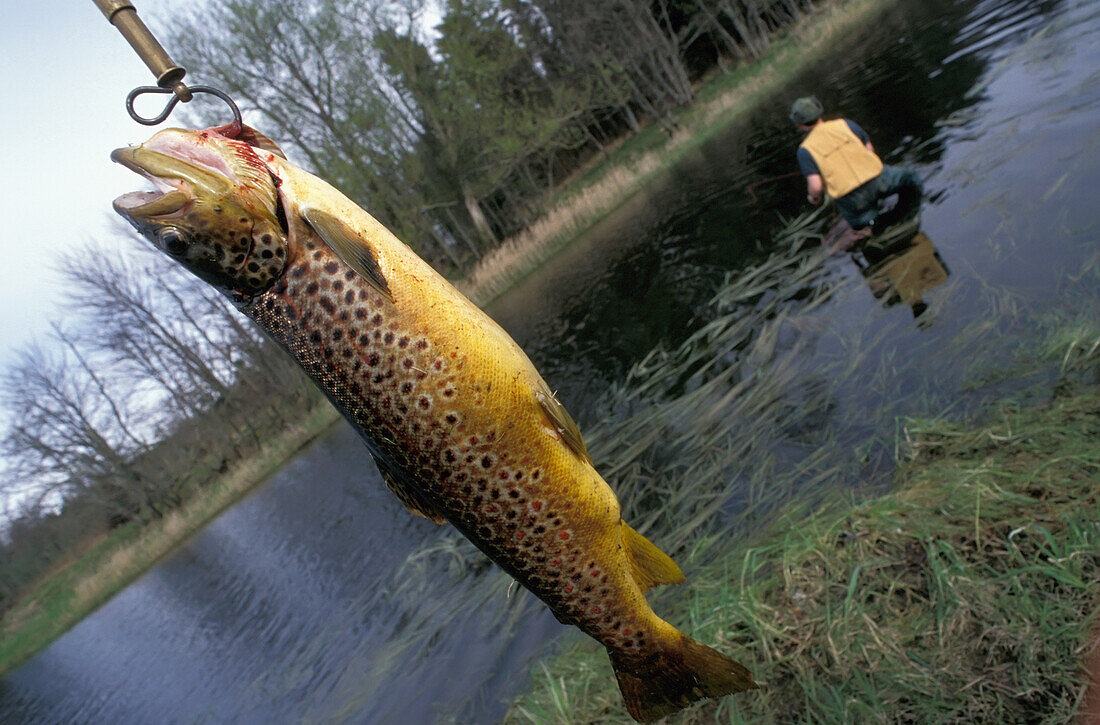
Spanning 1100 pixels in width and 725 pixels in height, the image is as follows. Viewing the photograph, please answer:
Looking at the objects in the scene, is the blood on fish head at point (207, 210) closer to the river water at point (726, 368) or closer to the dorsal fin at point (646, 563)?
the dorsal fin at point (646, 563)

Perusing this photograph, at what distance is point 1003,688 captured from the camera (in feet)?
8.00

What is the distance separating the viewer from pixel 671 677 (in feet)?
7.34

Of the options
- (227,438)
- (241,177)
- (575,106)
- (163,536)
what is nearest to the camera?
(241,177)

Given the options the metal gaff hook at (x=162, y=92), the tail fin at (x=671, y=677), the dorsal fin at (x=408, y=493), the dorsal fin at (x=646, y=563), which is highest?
the metal gaff hook at (x=162, y=92)

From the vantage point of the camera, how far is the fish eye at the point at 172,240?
5.71ft

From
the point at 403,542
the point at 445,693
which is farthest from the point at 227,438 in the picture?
the point at 445,693

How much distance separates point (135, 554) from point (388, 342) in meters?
24.5

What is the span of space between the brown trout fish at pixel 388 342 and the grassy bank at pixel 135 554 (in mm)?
20125

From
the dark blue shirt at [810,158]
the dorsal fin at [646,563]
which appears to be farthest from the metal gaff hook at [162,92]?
the dark blue shirt at [810,158]

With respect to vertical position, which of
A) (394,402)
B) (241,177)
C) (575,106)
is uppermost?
(575,106)

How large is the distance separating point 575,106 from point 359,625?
3292 cm

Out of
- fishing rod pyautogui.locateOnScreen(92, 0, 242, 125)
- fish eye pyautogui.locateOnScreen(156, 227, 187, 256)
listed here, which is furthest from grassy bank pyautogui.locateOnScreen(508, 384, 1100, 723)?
fishing rod pyautogui.locateOnScreen(92, 0, 242, 125)

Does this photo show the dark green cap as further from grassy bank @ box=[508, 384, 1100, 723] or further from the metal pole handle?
the metal pole handle

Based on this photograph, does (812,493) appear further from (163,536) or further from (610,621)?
(163,536)
